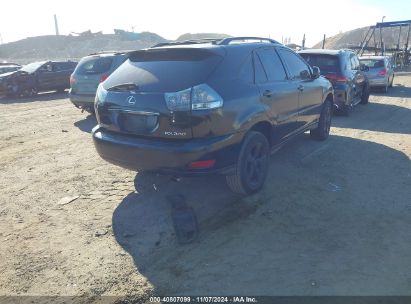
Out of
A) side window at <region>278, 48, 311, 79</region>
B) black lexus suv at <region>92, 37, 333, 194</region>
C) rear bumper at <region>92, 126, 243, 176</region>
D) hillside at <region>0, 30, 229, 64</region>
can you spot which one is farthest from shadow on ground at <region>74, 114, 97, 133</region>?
hillside at <region>0, 30, 229, 64</region>

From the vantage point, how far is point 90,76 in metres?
9.32

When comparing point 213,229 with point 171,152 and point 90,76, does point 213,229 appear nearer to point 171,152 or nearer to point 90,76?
point 171,152

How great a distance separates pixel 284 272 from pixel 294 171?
8.58ft

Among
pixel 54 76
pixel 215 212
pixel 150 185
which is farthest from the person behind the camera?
A: pixel 54 76

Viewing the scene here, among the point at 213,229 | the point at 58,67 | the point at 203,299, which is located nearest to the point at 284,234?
the point at 213,229

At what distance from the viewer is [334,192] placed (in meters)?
4.79

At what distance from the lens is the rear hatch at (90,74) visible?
926 centimetres

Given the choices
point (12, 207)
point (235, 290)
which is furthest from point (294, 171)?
point (12, 207)

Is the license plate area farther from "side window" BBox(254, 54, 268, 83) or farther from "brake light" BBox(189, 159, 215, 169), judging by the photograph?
"side window" BBox(254, 54, 268, 83)

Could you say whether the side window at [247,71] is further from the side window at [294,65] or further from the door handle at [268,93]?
the side window at [294,65]

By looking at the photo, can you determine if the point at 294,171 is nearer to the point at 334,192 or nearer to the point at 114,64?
A: the point at 334,192

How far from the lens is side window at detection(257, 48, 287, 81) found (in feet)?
15.8

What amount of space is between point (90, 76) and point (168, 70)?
6016mm

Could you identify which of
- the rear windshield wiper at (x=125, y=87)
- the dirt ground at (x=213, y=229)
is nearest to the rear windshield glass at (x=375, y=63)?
the dirt ground at (x=213, y=229)
